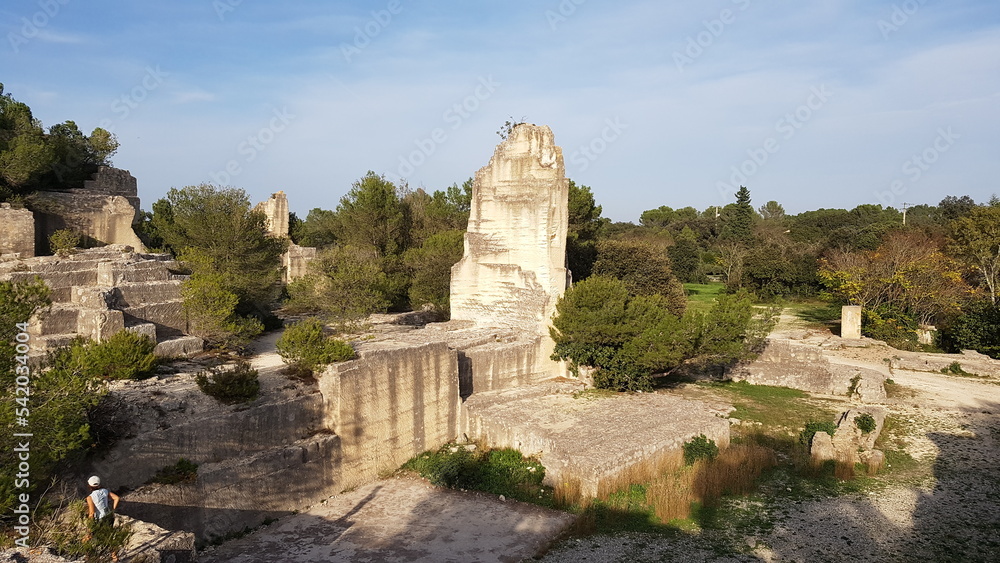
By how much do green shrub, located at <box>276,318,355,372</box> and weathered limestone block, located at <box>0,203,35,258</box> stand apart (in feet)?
32.7

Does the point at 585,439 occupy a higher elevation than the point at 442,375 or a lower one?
lower

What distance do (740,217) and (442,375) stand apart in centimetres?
4190

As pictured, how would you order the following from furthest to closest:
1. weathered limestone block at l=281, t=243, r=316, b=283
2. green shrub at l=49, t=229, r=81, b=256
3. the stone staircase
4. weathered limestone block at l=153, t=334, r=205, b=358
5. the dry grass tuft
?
weathered limestone block at l=281, t=243, r=316, b=283, green shrub at l=49, t=229, r=81, b=256, weathered limestone block at l=153, t=334, r=205, b=358, the stone staircase, the dry grass tuft

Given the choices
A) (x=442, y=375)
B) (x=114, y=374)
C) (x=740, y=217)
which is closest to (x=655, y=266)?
(x=442, y=375)

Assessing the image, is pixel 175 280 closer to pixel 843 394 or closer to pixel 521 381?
pixel 521 381

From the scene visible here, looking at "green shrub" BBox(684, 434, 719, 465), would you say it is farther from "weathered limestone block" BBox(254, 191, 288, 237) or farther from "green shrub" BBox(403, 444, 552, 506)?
"weathered limestone block" BBox(254, 191, 288, 237)

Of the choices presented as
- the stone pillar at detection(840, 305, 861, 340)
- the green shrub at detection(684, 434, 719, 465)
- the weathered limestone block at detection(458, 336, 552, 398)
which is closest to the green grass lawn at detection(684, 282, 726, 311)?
the stone pillar at detection(840, 305, 861, 340)

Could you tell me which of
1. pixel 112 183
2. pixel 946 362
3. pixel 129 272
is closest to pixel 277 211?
pixel 112 183

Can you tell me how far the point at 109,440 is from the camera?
8289 millimetres

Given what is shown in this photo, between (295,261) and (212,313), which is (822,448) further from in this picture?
(295,261)

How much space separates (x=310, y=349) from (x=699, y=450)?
7.34 meters

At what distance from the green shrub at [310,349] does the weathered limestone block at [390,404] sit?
0.63ft

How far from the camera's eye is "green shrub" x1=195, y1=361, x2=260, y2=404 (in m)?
9.88

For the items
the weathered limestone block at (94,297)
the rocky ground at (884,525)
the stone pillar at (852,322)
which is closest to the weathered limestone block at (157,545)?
the rocky ground at (884,525)
